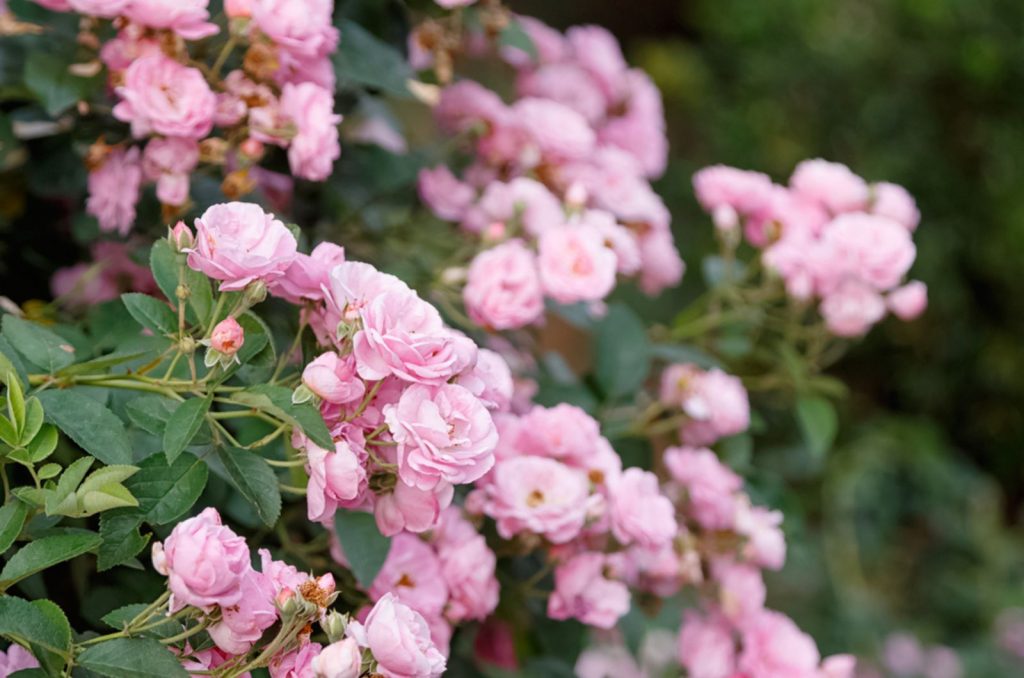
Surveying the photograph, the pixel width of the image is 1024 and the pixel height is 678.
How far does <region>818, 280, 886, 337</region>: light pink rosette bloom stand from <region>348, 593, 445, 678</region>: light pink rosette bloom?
1.92ft

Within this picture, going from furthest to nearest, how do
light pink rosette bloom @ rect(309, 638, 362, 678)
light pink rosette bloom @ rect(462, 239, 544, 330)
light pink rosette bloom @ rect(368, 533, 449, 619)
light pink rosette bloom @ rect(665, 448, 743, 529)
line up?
1. light pink rosette bloom @ rect(665, 448, 743, 529)
2. light pink rosette bloom @ rect(462, 239, 544, 330)
3. light pink rosette bloom @ rect(368, 533, 449, 619)
4. light pink rosette bloom @ rect(309, 638, 362, 678)

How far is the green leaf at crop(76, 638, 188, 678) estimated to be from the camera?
0.52 m

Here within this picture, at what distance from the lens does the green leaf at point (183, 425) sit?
0.54 meters

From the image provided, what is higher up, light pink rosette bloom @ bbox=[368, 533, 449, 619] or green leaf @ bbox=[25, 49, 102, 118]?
green leaf @ bbox=[25, 49, 102, 118]

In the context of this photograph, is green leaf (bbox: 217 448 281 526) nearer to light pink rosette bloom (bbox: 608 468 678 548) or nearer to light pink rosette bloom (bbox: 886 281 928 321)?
light pink rosette bloom (bbox: 608 468 678 548)

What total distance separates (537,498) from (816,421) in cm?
36

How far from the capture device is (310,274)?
0.59 meters

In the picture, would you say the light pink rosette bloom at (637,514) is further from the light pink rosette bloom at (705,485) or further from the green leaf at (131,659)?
the green leaf at (131,659)

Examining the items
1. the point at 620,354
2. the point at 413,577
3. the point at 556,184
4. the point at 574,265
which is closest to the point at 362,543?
the point at 413,577

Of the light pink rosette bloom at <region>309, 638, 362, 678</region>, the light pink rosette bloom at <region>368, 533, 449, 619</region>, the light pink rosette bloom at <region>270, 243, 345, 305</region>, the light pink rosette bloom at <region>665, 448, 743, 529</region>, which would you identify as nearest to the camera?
the light pink rosette bloom at <region>309, 638, 362, 678</region>

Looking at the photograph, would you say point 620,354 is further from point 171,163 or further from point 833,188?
point 171,163

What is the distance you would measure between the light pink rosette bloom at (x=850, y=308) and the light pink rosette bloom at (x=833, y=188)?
0.26 ft

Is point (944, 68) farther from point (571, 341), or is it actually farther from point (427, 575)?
point (427, 575)

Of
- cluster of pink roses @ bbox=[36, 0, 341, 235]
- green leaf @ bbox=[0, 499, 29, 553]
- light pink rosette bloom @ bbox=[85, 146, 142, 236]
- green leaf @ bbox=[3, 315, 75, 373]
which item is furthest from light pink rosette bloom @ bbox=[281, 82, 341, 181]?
green leaf @ bbox=[0, 499, 29, 553]
